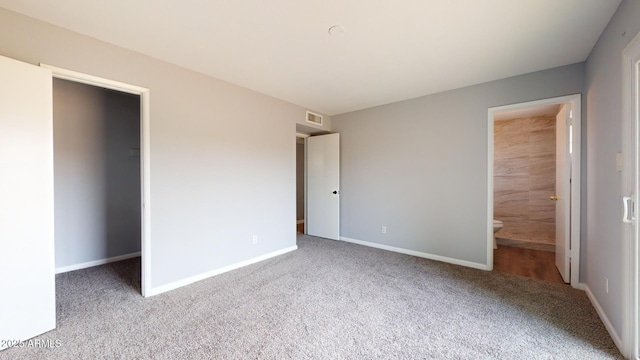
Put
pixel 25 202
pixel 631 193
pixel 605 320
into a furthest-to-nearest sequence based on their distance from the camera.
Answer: pixel 605 320
pixel 25 202
pixel 631 193

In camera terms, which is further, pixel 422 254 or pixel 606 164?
pixel 422 254

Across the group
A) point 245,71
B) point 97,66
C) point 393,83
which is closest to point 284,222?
point 245,71

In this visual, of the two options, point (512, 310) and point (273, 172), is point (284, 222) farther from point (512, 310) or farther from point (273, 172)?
point (512, 310)

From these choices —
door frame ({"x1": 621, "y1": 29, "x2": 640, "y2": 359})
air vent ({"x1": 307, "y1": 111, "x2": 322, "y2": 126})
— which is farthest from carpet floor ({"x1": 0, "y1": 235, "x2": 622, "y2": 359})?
air vent ({"x1": 307, "y1": 111, "x2": 322, "y2": 126})

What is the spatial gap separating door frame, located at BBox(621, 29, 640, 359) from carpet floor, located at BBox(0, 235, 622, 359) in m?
0.24

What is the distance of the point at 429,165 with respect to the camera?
12.0ft

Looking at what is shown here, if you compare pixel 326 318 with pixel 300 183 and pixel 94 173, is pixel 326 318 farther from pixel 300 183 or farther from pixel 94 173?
pixel 300 183

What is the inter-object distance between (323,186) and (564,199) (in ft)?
10.9

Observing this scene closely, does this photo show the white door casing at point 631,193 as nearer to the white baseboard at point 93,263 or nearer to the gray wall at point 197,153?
the gray wall at point 197,153

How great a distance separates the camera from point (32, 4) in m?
1.76

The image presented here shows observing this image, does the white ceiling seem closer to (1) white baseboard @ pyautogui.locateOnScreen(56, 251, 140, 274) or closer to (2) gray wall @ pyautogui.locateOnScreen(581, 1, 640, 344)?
(2) gray wall @ pyautogui.locateOnScreen(581, 1, 640, 344)

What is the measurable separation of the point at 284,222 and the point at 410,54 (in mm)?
2818

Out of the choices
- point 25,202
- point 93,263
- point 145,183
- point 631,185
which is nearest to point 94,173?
point 93,263

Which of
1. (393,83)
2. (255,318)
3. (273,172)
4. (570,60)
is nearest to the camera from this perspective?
(255,318)
